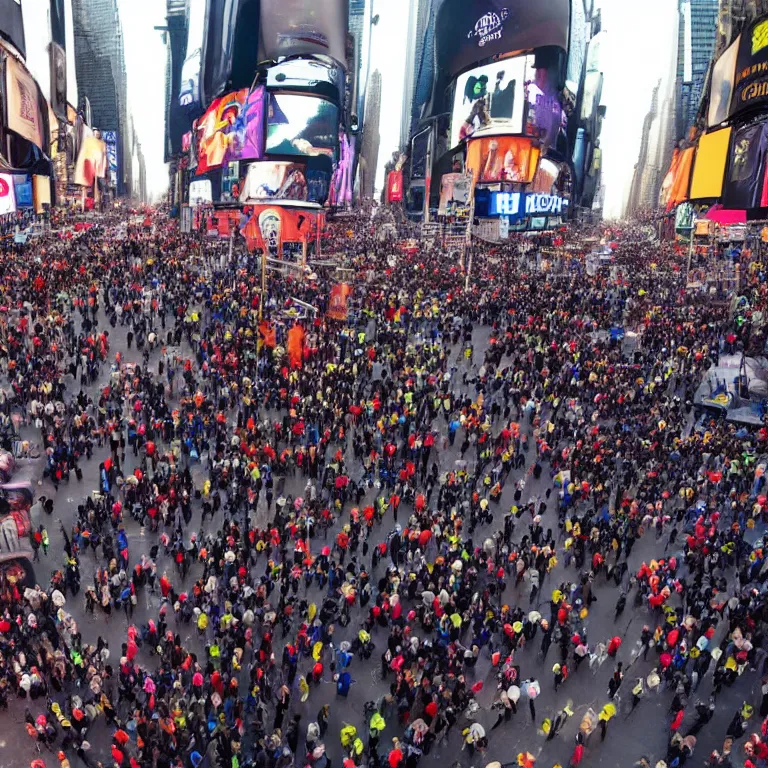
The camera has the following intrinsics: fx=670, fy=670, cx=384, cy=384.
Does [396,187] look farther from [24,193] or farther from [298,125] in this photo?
[24,193]

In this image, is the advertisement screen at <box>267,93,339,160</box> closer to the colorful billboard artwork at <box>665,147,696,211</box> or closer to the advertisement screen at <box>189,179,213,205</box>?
the advertisement screen at <box>189,179,213,205</box>

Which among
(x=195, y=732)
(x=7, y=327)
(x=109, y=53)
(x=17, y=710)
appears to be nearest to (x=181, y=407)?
(x=7, y=327)

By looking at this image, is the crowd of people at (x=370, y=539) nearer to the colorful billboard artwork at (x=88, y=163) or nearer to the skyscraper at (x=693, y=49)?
the colorful billboard artwork at (x=88, y=163)

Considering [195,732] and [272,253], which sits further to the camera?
[272,253]

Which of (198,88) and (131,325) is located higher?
(198,88)

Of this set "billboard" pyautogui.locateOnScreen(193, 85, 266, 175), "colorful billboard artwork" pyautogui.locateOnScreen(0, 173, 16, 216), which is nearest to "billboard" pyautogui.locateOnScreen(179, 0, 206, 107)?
"billboard" pyautogui.locateOnScreen(193, 85, 266, 175)

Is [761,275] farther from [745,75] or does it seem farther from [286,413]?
[286,413]

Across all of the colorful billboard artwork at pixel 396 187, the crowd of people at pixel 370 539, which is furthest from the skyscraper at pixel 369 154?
the crowd of people at pixel 370 539
